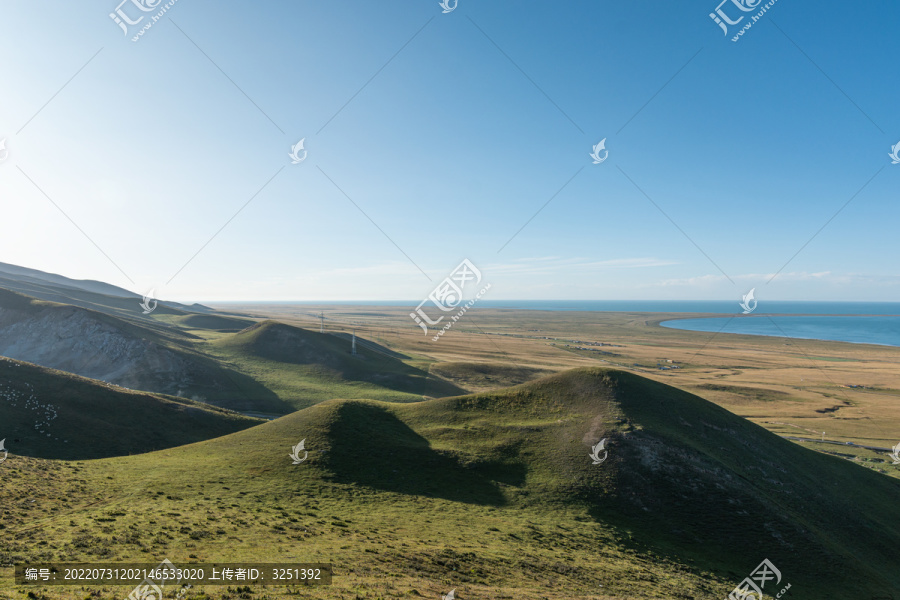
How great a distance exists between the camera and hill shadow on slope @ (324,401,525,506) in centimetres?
3581

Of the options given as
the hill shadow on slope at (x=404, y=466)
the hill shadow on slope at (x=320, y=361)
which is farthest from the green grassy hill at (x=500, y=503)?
the hill shadow on slope at (x=320, y=361)

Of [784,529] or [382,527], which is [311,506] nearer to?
[382,527]

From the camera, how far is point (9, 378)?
153 feet

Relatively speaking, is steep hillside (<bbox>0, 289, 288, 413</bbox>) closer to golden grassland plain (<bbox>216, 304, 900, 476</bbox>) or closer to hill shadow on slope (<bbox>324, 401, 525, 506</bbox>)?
hill shadow on slope (<bbox>324, 401, 525, 506</bbox>)

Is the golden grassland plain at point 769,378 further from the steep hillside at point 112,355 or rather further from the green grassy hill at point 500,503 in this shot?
the steep hillside at point 112,355

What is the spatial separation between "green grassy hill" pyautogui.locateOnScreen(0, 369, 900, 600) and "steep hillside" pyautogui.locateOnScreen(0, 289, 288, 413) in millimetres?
39844

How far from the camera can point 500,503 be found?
34719 mm

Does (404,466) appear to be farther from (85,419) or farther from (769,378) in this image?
(769,378)

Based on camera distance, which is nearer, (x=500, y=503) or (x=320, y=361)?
(x=500, y=503)

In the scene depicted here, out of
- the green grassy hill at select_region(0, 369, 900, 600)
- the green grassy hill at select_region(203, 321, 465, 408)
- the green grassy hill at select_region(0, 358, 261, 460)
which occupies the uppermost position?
the green grassy hill at select_region(203, 321, 465, 408)
